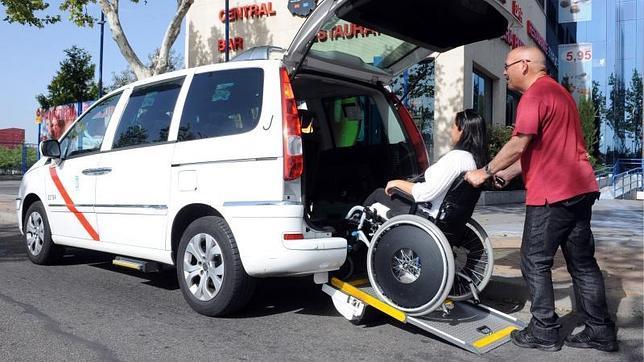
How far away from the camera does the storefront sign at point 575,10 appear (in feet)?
82.5

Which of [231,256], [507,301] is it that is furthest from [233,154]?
[507,301]

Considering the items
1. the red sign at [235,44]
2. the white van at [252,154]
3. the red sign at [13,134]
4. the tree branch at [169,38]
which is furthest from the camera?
the red sign at [13,134]

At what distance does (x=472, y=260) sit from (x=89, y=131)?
3917 mm

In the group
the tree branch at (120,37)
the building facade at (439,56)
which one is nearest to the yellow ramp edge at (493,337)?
the building facade at (439,56)

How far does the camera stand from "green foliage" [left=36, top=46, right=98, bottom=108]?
80.0ft

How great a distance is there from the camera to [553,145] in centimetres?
372

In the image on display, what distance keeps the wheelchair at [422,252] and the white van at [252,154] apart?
10.5 inches

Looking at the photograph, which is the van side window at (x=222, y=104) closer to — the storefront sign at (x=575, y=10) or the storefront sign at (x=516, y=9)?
the storefront sign at (x=516, y=9)

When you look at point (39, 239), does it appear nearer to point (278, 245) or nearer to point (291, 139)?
point (278, 245)

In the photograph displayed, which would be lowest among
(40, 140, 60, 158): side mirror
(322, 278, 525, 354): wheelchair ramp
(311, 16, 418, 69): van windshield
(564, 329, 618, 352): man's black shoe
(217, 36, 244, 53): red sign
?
(564, 329, 618, 352): man's black shoe

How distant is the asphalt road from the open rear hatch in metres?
1.93

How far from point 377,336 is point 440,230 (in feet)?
2.87

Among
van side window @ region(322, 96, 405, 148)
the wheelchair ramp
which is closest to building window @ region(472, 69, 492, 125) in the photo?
van side window @ region(322, 96, 405, 148)

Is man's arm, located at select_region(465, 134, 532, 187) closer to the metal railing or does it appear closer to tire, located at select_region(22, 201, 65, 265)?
tire, located at select_region(22, 201, 65, 265)
